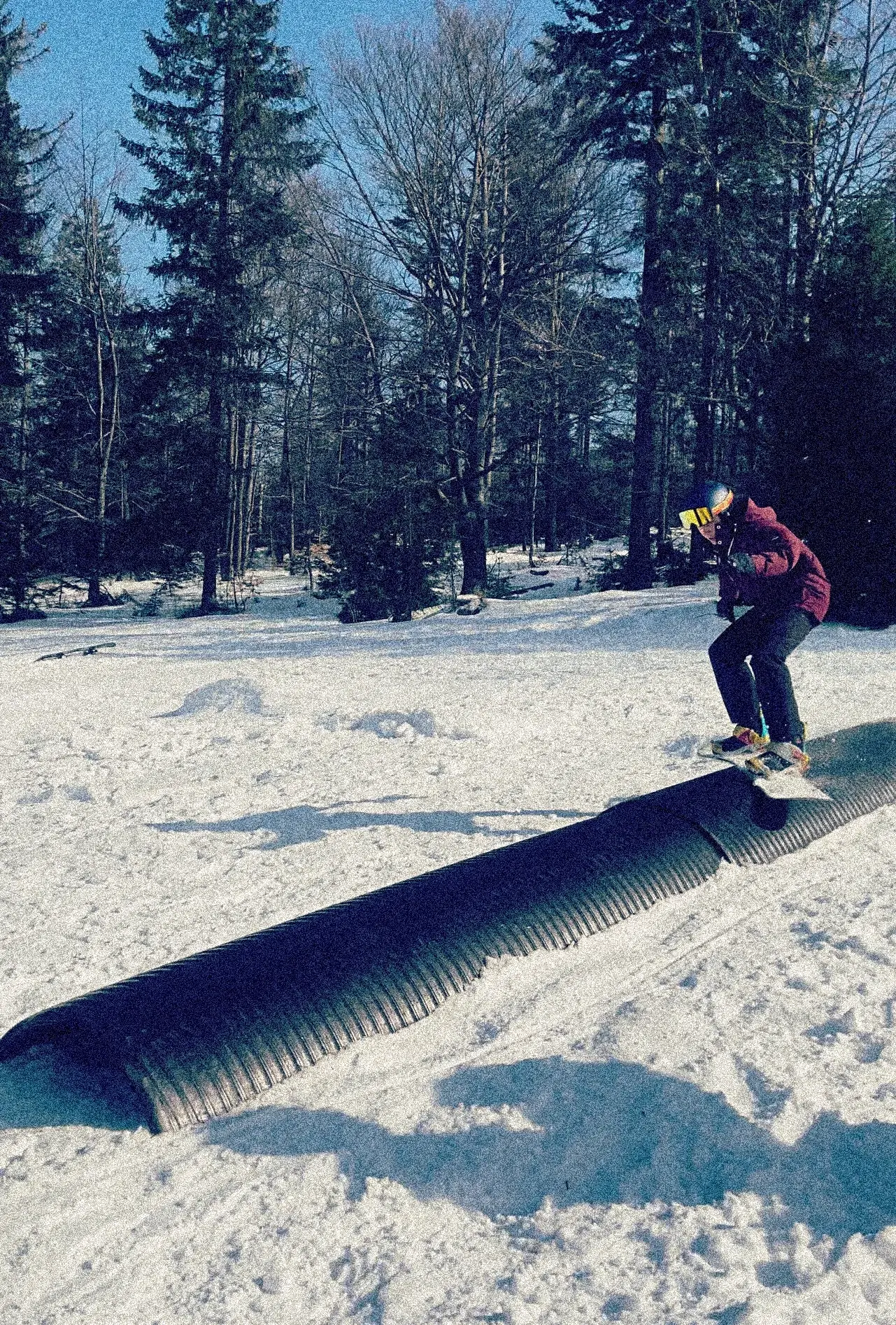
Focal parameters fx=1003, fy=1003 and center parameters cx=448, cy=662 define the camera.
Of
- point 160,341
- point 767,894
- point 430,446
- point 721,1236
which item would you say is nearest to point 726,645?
point 767,894

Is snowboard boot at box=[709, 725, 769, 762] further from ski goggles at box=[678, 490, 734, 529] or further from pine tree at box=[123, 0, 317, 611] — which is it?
pine tree at box=[123, 0, 317, 611]

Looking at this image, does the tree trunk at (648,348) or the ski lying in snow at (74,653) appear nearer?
the ski lying in snow at (74,653)

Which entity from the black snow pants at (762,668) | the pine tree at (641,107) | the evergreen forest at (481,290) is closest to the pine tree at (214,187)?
the evergreen forest at (481,290)

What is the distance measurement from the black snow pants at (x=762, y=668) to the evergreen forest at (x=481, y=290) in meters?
9.93

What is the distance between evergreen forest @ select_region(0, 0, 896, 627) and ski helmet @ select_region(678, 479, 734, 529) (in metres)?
10.4

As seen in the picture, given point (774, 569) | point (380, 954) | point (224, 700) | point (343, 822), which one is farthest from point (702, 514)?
point (224, 700)

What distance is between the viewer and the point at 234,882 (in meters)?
5.31

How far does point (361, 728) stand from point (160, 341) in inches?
860

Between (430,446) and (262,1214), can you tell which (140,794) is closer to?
(262,1214)

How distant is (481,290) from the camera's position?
2202 cm

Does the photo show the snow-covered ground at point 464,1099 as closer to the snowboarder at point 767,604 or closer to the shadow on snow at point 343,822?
the shadow on snow at point 343,822

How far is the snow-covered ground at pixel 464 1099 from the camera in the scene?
2451 mm

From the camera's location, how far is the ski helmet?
5.61m

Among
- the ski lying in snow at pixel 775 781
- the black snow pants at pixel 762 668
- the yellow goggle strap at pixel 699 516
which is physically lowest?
the ski lying in snow at pixel 775 781
